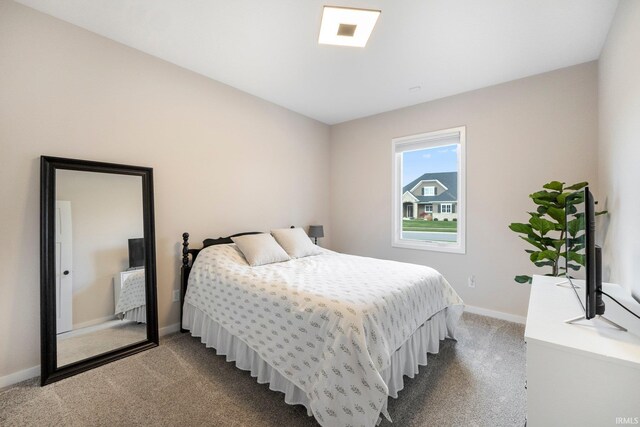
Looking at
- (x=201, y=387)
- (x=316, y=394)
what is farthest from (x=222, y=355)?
(x=316, y=394)

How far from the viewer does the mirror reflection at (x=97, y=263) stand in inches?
79.9

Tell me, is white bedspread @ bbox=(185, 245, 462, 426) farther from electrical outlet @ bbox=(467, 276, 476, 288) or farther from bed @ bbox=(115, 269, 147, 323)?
electrical outlet @ bbox=(467, 276, 476, 288)

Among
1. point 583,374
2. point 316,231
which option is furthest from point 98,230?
point 583,374

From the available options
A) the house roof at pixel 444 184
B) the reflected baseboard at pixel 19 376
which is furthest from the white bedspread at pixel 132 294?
the house roof at pixel 444 184

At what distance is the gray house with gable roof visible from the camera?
11.4 ft

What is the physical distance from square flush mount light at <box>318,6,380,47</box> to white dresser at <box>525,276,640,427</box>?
212cm

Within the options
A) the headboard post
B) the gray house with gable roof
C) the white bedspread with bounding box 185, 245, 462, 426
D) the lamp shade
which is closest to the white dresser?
the white bedspread with bounding box 185, 245, 462, 426

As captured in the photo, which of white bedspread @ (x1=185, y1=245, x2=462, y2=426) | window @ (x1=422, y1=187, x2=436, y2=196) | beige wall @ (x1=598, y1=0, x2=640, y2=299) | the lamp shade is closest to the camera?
white bedspread @ (x1=185, y1=245, x2=462, y2=426)

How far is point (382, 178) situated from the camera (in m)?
3.96

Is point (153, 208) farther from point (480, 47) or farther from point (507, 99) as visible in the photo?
point (507, 99)

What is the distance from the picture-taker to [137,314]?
2.39 meters

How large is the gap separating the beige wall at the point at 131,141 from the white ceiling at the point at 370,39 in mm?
224

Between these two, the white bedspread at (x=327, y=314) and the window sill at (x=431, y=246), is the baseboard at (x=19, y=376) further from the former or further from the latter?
the window sill at (x=431, y=246)

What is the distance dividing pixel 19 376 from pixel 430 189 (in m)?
4.33
